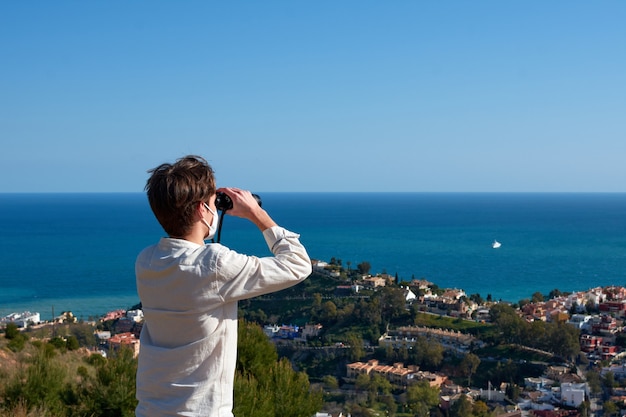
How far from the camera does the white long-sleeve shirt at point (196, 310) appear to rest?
3.83ft

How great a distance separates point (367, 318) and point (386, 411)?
928 centimetres

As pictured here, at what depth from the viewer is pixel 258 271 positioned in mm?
1175

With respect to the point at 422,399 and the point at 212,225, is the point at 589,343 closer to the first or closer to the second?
the point at 422,399

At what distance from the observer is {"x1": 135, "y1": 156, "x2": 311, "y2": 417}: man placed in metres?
1.17

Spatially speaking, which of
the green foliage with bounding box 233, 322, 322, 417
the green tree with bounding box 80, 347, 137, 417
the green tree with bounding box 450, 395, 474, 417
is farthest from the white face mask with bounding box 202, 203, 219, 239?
the green tree with bounding box 450, 395, 474, 417

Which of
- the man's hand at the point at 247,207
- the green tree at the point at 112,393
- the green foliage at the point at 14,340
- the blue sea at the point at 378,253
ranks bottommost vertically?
the blue sea at the point at 378,253

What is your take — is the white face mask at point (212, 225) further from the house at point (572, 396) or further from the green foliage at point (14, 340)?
the house at point (572, 396)

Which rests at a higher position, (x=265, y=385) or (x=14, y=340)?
(x=265, y=385)

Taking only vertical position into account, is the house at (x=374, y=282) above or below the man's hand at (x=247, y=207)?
below

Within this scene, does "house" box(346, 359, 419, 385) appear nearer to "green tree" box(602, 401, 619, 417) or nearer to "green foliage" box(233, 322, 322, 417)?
"green tree" box(602, 401, 619, 417)

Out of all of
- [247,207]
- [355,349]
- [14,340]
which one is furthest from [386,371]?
[247,207]

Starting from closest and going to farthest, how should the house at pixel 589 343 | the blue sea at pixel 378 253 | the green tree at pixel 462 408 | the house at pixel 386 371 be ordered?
the green tree at pixel 462 408 < the house at pixel 386 371 < the house at pixel 589 343 < the blue sea at pixel 378 253

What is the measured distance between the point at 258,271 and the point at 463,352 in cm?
1937

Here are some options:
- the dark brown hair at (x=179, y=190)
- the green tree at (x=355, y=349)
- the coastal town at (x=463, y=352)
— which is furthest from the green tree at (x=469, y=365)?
the dark brown hair at (x=179, y=190)
